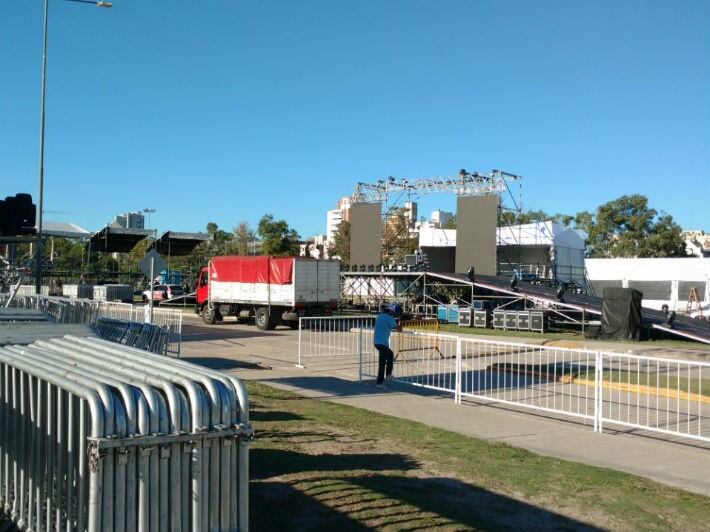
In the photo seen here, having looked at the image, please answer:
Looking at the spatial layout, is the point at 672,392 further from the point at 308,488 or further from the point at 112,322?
the point at 112,322

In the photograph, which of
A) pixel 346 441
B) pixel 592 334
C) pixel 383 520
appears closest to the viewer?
pixel 383 520

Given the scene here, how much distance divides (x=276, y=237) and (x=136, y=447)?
72.6 metres

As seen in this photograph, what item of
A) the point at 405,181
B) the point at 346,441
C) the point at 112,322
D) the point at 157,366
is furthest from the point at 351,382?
the point at 405,181

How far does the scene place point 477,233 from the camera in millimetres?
39000

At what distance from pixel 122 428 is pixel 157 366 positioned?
0.80m

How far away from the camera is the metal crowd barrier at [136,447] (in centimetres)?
338

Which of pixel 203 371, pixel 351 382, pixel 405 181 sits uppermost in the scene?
pixel 405 181

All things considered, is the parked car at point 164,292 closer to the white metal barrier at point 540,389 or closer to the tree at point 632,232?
the white metal barrier at point 540,389

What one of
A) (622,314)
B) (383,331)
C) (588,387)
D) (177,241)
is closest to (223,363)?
(383,331)

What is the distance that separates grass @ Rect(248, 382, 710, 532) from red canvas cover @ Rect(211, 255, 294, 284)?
2159cm

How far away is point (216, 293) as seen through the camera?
33.6m

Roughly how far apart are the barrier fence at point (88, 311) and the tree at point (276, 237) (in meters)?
51.5

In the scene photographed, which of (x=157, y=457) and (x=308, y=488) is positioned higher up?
(x=157, y=457)

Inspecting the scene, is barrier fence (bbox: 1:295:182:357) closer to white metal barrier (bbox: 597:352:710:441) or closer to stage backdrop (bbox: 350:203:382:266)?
white metal barrier (bbox: 597:352:710:441)
